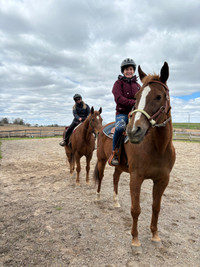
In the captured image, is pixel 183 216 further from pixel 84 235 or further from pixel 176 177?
pixel 176 177

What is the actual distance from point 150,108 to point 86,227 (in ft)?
8.82

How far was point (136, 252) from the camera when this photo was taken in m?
2.71

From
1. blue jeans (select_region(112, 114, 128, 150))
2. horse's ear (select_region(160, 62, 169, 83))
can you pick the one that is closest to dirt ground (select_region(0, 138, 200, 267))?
blue jeans (select_region(112, 114, 128, 150))

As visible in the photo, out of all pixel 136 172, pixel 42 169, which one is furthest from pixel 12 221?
pixel 42 169

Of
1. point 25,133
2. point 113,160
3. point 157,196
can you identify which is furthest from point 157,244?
point 25,133

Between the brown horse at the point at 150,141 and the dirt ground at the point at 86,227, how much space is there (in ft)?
1.15

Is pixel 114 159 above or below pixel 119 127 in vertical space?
below

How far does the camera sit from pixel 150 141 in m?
2.69

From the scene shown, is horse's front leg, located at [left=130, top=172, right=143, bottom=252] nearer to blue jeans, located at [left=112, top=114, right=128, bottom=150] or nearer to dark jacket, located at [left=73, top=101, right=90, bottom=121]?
blue jeans, located at [left=112, top=114, right=128, bottom=150]

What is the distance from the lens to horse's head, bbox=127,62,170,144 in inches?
79.3

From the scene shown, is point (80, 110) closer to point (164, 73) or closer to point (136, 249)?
point (164, 73)

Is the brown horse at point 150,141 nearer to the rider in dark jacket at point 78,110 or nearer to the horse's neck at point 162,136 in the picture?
the horse's neck at point 162,136

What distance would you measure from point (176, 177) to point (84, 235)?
5.15 meters

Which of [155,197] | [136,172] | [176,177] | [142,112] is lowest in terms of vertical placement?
[176,177]
